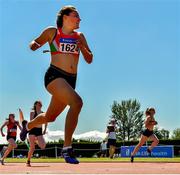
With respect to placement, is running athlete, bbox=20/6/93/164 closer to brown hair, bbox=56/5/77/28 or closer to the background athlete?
brown hair, bbox=56/5/77/28

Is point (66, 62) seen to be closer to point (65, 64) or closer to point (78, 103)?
point (65, 64)

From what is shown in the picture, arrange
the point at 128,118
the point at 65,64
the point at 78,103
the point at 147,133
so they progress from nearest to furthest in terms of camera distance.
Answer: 1. the point at 78,103
2. the point at 65,64
3. the point at 147,133
4. the point at 128,118

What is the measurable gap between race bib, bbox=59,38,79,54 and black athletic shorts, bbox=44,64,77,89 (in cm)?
33

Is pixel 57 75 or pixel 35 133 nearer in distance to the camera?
pixel 57 75

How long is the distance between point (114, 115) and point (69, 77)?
110 metres

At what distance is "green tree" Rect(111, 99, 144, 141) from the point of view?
116681 mm

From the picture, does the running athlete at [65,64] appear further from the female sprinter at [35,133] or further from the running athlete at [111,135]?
the running athlete at [111,135]

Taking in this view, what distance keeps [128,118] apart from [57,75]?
112 meters

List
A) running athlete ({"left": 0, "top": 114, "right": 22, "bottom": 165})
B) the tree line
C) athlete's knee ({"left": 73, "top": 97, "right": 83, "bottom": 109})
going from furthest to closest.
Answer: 1. the tree line
2. running athlete ({"left": 0, "top": 114, "right": 22, "bottom": 165})
3. athlete's knee ({"left": 73, "top": 97, "right": 83, "bottom": 109})

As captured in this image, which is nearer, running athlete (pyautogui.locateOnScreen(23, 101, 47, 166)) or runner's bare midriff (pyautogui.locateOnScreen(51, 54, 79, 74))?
runner's bare midriff (pyautogui.locateOnScreen(51, 54, 79, 74))

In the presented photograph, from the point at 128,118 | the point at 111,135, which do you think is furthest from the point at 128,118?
the point at 111,135

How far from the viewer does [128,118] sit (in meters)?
119

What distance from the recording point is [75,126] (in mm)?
7914

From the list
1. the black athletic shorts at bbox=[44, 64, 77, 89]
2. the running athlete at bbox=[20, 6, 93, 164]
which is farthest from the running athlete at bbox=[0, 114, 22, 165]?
the black athletic shorts at bbox=[44, 64, 77, 89]
